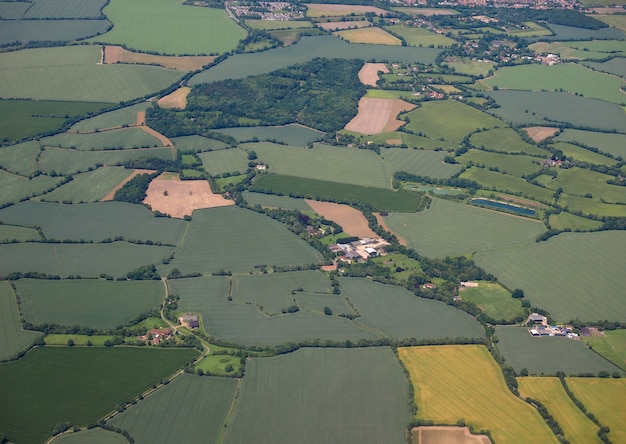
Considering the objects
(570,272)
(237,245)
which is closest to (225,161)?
(237,245)

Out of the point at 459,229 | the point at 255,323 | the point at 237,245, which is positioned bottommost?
the point at 237,245

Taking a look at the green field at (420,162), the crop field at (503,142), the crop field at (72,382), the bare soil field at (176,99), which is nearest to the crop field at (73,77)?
the bare soil field at (176,99)

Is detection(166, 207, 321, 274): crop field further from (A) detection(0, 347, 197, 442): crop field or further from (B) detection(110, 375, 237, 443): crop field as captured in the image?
(B) detection(110, 375, 237, 443): crop field

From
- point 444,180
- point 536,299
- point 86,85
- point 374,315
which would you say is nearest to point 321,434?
point 374,315

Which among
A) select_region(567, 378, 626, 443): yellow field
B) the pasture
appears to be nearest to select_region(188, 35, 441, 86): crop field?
the pasture

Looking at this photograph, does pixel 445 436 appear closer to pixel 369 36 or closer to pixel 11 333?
pixel 11 333
